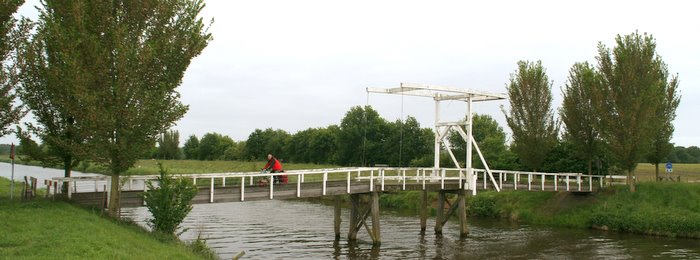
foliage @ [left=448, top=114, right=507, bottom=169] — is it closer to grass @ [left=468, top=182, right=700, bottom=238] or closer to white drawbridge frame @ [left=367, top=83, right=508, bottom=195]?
grass @ [left=468, top=182, right=700, bottom=238]

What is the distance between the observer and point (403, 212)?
3747 centimetres

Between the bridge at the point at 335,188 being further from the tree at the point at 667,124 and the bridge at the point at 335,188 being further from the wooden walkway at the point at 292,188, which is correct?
the tree at the point at 667,124

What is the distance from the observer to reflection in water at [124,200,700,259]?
70.8 ft

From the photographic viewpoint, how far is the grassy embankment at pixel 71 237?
38.0ft

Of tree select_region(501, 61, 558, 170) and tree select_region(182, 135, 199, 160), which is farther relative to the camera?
tree select_region(182, 135, 199, 160)

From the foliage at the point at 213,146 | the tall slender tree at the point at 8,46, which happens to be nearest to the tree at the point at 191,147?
the foliage at the point at 213,146

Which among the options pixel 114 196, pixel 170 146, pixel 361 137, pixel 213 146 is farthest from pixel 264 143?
pixel 114 196

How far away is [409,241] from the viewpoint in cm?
2489

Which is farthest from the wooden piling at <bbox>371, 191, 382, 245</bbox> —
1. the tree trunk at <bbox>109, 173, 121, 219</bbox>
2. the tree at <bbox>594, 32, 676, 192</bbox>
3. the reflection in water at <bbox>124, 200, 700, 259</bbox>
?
the tree at <bbox>594, 32, 676, 192</bbox>

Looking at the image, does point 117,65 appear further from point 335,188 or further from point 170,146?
point 170,146

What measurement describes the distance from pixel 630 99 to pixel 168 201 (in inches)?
990

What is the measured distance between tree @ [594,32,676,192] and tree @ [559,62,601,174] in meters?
1.89

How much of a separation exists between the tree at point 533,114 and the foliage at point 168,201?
83.2ft

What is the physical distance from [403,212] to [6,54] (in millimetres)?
25638
